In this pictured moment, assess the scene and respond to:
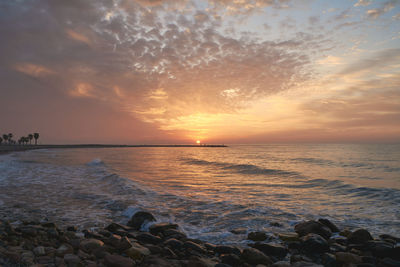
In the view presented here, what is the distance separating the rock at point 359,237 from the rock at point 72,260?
796 centimetres

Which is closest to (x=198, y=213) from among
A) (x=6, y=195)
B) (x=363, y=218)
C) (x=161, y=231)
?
(x=161, y=231)

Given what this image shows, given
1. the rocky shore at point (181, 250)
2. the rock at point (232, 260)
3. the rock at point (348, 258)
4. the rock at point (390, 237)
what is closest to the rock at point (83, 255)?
the rocky shore at point (181, 250)

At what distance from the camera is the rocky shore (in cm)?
564

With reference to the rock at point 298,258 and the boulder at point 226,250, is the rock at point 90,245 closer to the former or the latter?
the boulder at point 226,250

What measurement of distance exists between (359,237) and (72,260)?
328 inches

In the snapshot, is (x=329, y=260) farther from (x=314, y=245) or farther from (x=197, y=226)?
(x=197, y=226)

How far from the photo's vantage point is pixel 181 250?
6922 millimetres

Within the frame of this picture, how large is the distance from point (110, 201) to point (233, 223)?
Result: 7.58 meters

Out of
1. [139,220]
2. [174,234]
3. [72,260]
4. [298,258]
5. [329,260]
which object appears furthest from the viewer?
[139,220]

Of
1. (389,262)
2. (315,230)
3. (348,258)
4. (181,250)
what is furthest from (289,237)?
(181,250)

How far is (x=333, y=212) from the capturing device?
11.7 metres

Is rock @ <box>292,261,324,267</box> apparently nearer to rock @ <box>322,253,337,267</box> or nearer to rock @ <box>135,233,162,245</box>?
rock @ <box>322,253,337,267</box>

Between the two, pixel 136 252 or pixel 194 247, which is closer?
pixel 136 252

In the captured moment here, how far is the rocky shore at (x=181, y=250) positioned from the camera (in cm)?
564
